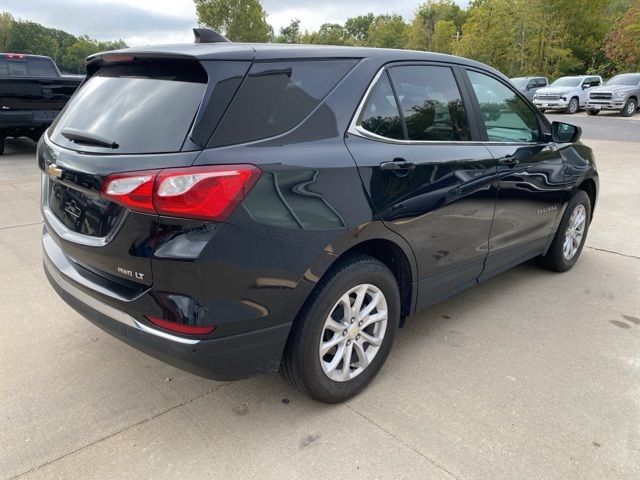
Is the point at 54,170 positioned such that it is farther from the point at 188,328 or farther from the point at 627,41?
the point at 627,41

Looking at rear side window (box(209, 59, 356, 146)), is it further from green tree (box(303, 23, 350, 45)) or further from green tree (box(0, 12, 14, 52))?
green tree (box(0, 12, 14, 52))

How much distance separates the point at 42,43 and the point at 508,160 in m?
88.0

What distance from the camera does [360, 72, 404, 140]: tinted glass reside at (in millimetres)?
2529

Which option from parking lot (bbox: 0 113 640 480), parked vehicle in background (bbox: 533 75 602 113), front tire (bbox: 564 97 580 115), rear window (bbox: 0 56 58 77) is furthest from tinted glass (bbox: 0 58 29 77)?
front tire (bbox: 564 97 580 115)

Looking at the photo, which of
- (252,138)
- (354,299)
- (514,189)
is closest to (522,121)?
(514,189)

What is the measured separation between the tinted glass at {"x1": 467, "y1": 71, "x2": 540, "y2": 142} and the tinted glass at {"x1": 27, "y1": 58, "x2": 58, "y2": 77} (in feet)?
34.6

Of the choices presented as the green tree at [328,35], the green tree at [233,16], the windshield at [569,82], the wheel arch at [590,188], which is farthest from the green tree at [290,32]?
the wheel arch at [590,188]

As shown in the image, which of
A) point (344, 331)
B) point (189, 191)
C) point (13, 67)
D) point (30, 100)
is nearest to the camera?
point (189, 191)

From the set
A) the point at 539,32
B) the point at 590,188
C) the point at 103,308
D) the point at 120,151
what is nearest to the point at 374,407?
the point at 103,308

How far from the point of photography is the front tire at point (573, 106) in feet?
78.3

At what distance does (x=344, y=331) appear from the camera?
2.51 meters

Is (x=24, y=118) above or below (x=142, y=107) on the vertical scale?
below

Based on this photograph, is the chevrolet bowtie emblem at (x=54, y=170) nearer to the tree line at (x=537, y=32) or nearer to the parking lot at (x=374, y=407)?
the parking lot at (x=374, y=407)

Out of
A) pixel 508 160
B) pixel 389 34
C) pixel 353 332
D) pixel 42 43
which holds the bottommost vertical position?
pixel 42 43
